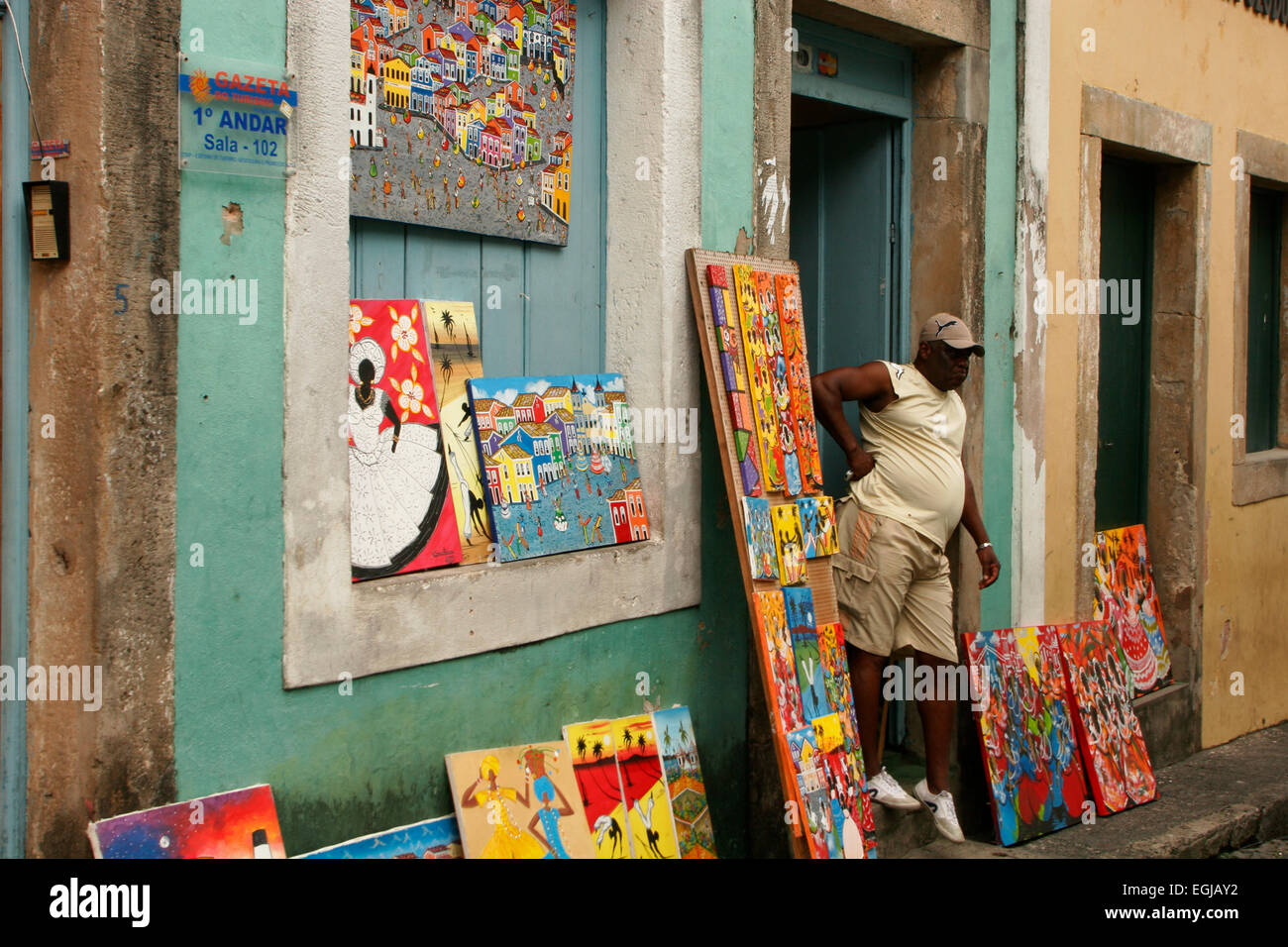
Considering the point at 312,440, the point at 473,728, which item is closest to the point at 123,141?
the point at 312,440

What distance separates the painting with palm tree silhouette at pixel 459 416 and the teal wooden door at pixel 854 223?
213cm

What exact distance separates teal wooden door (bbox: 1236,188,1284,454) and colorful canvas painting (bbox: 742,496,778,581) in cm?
516

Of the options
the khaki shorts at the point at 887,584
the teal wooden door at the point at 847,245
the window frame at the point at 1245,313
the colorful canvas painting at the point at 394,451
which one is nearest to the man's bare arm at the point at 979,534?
the khaki shorts at the point at 887,584

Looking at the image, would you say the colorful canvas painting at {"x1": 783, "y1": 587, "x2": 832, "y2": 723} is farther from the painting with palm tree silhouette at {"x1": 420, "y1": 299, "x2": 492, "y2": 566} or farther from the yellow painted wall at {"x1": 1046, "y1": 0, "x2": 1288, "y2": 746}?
the yellow painted wall at {"x1": 1046, "y1": 0, "x2": 1288, "y2": 746}

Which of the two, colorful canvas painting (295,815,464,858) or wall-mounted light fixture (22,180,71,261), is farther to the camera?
colorful canvas painting (295,815,464,858)

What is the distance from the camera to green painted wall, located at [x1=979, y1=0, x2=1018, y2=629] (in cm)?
584

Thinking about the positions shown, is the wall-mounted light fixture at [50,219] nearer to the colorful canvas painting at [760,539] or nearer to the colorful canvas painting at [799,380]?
the colorful canvas painting at [760,539]

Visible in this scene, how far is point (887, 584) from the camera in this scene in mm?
4941

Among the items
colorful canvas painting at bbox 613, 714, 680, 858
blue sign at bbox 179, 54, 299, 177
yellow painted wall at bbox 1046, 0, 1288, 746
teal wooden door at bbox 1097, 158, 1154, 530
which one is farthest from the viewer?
teal wooden door at bbox 1097, 158, 1154, 530

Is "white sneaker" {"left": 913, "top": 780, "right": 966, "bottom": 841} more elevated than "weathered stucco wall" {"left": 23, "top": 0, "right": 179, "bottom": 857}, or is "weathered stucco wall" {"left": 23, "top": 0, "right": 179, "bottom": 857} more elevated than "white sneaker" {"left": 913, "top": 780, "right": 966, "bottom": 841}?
"weathered stucco wall" {"left": 23, "top": 0, "right": 179, "bottom": 857}

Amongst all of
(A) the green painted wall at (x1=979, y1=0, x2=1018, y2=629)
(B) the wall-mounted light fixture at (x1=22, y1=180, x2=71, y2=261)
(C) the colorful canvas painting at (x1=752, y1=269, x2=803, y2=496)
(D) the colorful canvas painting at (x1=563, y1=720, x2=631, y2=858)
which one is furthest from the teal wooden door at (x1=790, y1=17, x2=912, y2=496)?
(B) the wall-mounted light fixture at (x1=22, y1=180, x2=71, y2=261)

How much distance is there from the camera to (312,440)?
11.0 ft

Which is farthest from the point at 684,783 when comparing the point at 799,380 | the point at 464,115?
the point at 464,115
